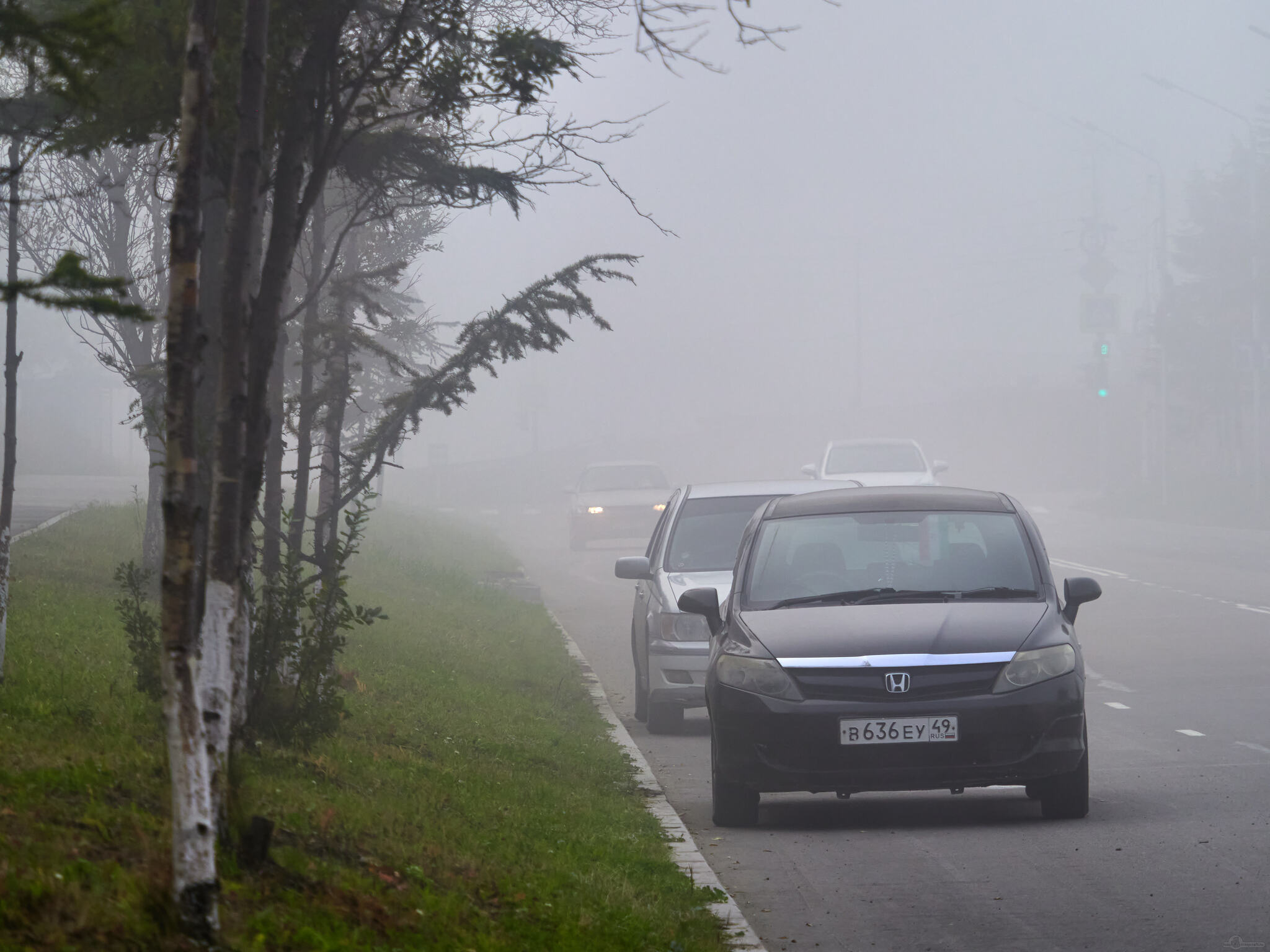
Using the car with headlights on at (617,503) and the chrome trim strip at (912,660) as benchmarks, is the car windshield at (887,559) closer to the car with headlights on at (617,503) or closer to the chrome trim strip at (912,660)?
the chrome trim strip at (912,660)

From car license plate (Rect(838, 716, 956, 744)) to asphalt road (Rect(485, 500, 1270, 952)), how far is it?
482 millimetres

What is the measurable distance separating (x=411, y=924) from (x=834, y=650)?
9.83ft

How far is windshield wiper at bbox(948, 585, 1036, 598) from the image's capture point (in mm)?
7613

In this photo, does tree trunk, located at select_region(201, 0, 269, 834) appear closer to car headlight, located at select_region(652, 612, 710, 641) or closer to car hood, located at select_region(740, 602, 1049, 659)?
car hood, located at select_region(740, 602, 1049, 659)

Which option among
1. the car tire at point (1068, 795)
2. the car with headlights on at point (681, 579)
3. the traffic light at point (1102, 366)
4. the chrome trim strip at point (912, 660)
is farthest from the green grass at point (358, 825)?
the traffic light at point (1102, 366)

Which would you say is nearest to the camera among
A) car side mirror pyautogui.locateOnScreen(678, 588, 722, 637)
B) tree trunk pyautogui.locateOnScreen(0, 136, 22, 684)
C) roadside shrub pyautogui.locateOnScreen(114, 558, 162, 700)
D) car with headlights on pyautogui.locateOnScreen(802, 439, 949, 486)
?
roadside shrub pyautogui.locateOnScreen(114, 558, 162, 700)

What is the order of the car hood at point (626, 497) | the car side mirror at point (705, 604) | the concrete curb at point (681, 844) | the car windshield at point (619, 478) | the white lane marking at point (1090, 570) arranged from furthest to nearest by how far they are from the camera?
the car windshield at point (619, 478), the car hood at point (626, 497), the white lane marking at point (1090, 570), the car side mirror at point (705, 604), the concrete curb at point (681, 844)

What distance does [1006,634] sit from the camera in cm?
710

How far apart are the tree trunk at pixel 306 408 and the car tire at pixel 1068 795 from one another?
415 cm

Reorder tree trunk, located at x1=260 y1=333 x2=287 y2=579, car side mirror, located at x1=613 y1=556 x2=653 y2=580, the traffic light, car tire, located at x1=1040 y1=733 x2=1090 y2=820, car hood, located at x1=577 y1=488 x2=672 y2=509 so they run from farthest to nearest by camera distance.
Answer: the traffic light, car hood, located at x1=577 y1=488 x2=672 y2=509, car side mirror, located at x1=613 y1=556 x2=653 y2=580, tree trunk, located at x1=260 y1=333 x2=287 y2=579, car tire, located at x1=1040 y1=733 x2=1090 y2=820

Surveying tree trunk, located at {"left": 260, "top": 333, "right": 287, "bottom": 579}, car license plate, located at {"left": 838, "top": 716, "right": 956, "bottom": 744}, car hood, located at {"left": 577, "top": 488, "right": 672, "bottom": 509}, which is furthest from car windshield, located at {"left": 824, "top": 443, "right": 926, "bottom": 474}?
car license plate, located at {"left": 838, "top": 716, "right": 956, "bottom": 744}

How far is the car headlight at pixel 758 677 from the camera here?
700 cm

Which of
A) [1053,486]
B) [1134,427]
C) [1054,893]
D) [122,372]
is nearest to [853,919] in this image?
[1054,893]

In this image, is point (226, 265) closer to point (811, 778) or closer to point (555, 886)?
point (555, 886)
